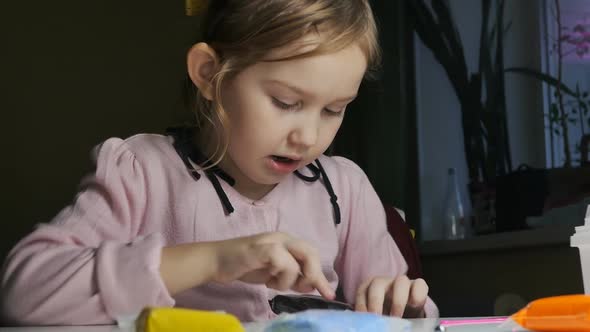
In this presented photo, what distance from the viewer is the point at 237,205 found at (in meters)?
1.11

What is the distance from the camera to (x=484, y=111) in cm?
245

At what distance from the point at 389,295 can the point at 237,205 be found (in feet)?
1.08

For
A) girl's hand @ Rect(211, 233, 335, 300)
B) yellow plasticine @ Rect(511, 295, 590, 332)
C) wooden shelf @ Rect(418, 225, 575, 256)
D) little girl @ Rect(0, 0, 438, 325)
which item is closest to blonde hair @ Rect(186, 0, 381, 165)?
little girl @ Rect(0, 0, 438, 325)

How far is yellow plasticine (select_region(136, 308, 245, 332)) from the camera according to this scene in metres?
0.44

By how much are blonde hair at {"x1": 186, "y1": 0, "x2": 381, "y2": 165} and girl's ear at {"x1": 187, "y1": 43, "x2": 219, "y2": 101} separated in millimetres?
12

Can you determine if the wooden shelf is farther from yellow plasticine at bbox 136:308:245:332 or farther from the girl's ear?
yellow plasticine at bbox 136:308:245:332

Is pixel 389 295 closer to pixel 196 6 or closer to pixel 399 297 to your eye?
pixel 399 297

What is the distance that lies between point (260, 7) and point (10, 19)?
237 cm

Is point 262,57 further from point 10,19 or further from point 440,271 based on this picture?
point 10,19

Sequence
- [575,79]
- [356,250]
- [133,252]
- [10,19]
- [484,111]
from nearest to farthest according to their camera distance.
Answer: [133,252], [356,250], [575,79], [484,111], [10,19]

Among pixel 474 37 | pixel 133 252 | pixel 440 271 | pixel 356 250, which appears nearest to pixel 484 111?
pixel 474 37

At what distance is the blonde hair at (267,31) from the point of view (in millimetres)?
962

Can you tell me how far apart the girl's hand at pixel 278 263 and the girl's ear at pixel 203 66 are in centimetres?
34

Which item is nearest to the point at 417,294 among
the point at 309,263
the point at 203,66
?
the point at 309,263
